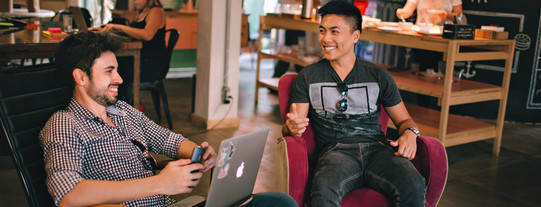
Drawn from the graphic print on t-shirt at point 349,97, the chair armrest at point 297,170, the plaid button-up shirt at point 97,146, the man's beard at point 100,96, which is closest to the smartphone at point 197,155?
the plaid button-up shirt at point 97,146

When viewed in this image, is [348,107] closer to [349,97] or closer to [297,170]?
[349,97]

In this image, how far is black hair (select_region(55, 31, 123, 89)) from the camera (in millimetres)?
1855

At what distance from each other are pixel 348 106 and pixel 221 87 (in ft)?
7.58

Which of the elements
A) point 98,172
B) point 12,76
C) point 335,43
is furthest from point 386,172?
point 12,76

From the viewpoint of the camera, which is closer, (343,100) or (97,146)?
(97,146)

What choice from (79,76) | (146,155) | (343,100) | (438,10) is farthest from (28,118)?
(438,10)

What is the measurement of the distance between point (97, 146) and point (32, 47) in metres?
2.06

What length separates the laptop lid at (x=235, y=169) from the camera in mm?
1605

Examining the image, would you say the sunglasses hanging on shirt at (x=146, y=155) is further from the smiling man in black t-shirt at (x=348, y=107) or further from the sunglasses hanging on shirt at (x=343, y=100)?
the sunglasses hanging on shirt at (x=343, y=100)

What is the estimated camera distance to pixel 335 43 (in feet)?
8.49

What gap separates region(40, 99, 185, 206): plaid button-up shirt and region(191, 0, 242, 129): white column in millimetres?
2456

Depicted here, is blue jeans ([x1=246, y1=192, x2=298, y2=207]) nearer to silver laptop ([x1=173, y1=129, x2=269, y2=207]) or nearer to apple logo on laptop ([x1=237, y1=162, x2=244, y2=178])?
silver laptop ([x1=173, y1=129, x2=269, y2=207])

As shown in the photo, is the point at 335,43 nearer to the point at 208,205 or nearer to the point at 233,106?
the point at 208,205

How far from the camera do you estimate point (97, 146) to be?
1.83 m
